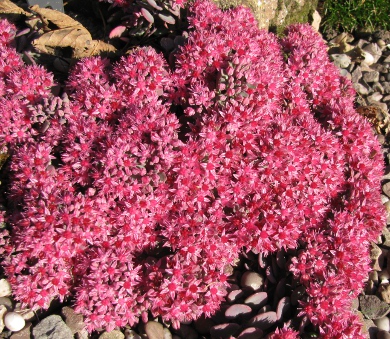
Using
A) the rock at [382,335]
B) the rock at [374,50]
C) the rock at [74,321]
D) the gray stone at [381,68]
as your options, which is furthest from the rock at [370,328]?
the rock at [374,50]

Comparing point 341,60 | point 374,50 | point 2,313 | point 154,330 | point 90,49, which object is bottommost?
point 2,313

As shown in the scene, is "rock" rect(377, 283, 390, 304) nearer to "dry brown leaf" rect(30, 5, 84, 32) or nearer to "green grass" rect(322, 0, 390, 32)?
"dry brown leaf" rect(30, 5, 84, 32)

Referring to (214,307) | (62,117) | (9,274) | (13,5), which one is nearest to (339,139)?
(214,307)

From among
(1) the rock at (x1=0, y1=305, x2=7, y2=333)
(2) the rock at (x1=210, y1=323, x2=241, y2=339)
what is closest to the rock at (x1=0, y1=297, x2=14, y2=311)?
(1) the rock at (x1=0, y1=305, x2=7, y2=333)

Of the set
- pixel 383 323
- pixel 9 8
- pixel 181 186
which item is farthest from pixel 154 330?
pixel 9 8

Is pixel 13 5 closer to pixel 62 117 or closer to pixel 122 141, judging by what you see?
pixel 62 117

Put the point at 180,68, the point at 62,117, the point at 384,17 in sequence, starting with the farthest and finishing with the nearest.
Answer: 1. the point at 384,17
2. the point at 180,68
3. the point at 62,117

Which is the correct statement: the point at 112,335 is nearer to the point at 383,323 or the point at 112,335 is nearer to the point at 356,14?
the point at 383,323
